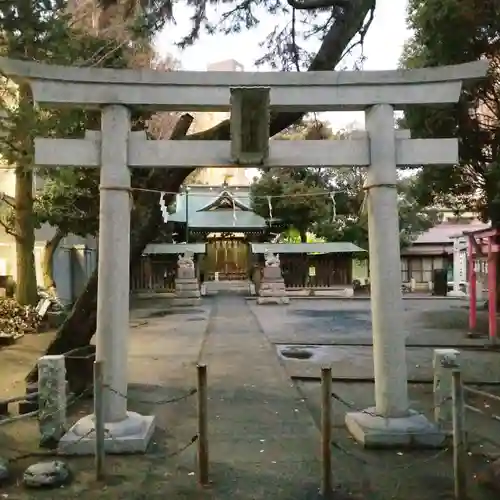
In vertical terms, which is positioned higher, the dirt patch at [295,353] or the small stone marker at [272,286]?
the small stone marker at [272,286]

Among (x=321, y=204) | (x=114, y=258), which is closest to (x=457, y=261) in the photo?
(x=321, y=204)

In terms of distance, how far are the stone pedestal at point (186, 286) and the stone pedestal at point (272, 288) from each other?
3.24m

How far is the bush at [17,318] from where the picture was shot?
15.4m

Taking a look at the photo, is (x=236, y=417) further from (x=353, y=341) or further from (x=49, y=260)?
(x=49, y=260)

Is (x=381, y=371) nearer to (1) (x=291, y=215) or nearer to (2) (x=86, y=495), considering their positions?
(2) (x=86, y=495)

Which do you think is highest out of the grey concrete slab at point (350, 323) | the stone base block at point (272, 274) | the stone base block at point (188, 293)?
the stone base block at point (272, 274)

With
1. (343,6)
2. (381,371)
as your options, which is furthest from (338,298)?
(381,371)

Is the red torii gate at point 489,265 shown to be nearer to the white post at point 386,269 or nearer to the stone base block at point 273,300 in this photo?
the white post at point 386,269

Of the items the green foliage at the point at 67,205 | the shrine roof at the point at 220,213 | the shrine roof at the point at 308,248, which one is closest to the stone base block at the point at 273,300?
the shrine roof at the point at 308,248

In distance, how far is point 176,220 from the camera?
3612 centimetres

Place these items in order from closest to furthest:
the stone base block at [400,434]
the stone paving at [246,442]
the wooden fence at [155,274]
Answer: the stone paving at [246,442] → the stone base block at [400,434] → the wooden fence at [155,274]

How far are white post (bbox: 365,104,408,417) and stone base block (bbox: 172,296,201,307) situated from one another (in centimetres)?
2109

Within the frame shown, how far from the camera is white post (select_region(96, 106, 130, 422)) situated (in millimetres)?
6199

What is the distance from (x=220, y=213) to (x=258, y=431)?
3093 cm
